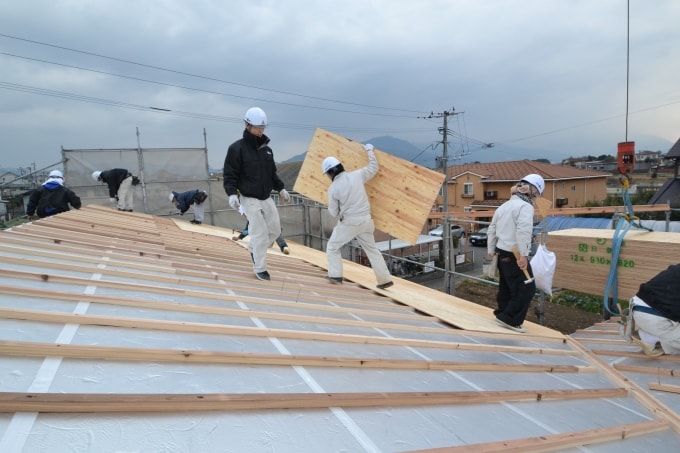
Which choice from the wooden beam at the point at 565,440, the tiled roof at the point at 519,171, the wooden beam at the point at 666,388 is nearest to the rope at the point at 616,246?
the wooden beam at the point at 666,388

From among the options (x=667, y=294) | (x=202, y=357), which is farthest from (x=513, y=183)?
(x=202, y=357)

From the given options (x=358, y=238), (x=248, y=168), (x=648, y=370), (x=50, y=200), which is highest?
(x=248, y=168)

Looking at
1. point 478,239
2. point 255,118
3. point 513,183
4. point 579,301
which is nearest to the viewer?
point 255,118

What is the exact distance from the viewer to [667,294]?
11.4ft

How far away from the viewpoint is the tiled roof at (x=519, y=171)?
32938mm

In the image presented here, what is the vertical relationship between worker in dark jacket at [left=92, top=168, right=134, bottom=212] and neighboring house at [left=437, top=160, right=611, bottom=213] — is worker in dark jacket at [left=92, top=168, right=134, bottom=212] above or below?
below

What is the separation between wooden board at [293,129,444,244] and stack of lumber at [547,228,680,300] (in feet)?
6.74

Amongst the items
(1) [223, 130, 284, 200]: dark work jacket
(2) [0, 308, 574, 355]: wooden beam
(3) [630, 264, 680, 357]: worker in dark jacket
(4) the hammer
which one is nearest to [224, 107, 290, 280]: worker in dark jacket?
(1) [223, 130, 284, 200]: dark work jacket

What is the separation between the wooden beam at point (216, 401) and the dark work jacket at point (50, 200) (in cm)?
787

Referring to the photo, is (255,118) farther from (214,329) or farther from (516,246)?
(516,246)

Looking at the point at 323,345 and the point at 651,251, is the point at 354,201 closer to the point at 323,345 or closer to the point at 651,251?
the point at 323,345

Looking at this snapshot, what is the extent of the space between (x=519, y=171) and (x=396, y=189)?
33.4m

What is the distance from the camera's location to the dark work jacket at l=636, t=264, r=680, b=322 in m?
3.45

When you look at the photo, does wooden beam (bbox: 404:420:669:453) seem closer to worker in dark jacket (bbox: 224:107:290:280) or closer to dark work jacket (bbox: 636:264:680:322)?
dark work jacket (bbox: 636:264:680:322)
